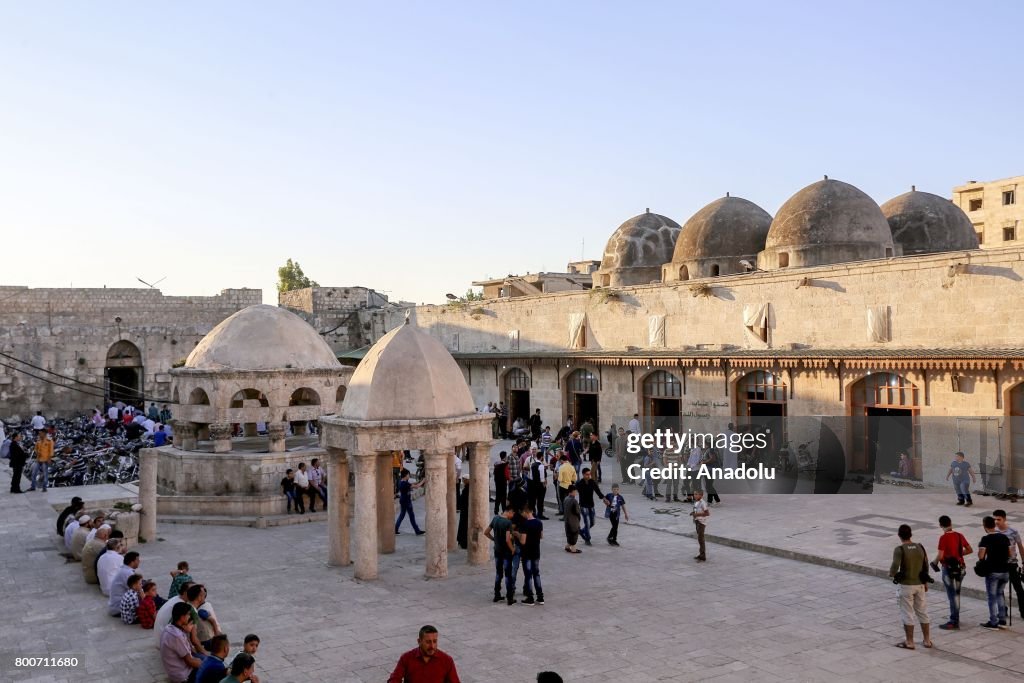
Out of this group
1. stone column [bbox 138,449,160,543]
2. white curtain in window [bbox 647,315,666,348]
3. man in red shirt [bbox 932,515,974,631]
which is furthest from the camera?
white curtain in window [bbox 647,315,666,348]

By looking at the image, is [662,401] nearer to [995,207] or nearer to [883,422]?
[883,422]

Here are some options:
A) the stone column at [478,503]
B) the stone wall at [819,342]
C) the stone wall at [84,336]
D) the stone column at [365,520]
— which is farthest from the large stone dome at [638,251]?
the stone column at [365,520]

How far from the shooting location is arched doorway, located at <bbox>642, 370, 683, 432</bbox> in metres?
23.8

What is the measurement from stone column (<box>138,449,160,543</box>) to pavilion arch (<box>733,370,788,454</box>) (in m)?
13.6

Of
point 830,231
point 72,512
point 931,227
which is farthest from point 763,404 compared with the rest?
point 72,512

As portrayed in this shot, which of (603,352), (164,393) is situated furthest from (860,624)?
(164,393)

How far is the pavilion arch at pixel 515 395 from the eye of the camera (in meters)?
30.2

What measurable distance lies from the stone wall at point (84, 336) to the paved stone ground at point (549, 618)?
58.2ft

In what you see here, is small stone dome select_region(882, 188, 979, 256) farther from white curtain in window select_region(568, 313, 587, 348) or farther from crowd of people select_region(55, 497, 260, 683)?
crowd of people select_region(55, 497, 260, 683)

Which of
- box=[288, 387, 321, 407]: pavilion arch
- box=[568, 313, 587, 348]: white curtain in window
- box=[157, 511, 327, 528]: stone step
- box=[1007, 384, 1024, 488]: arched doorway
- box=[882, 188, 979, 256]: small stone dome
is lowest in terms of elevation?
box=[157, 511, 327, 528]: stone step

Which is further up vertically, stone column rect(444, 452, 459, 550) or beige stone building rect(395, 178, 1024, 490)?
beige stone building rect(395, 178, 1024, 490)

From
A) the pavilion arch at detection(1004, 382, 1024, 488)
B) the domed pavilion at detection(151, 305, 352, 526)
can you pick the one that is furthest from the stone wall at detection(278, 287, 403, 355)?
the pavilion arch at detection(1004, 382, 1024, 488)

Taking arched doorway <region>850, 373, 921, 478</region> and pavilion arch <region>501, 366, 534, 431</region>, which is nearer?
arched doorway <region>850, 373, 921, 478</region>

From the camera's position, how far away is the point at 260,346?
17.6m
